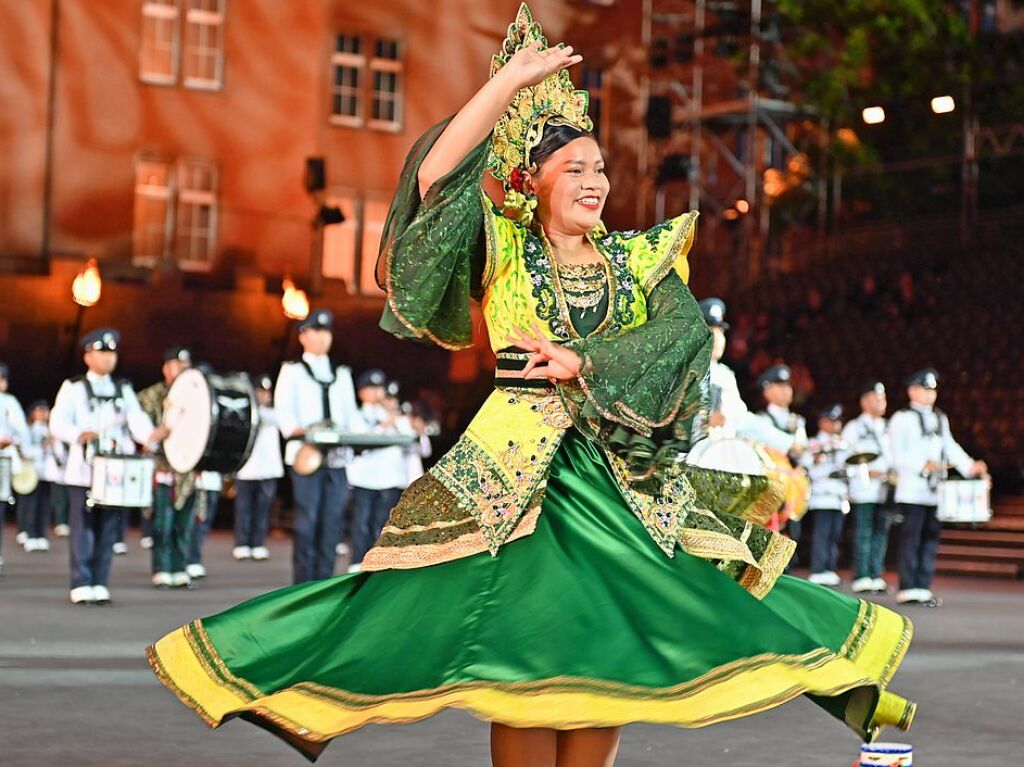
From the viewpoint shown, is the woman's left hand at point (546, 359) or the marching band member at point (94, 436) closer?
the woman's left hand at point (546, 359)

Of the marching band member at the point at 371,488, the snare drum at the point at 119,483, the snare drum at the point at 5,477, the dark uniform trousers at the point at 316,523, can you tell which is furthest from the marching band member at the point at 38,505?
the dark uniform trousers at the point at 316,523

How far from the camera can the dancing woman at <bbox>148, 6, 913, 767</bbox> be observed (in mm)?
4207

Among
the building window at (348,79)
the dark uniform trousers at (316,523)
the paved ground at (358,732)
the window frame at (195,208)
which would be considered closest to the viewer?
the paved ground at (358,732)

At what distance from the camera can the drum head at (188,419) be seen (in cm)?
1320

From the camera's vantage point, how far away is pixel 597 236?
4754 mm

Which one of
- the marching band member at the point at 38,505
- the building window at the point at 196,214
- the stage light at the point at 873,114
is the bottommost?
the marching band member at the point at 38,505

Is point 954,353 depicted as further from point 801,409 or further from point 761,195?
point 761,195

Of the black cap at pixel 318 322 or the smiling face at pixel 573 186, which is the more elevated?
the smiling face at pixel 573 186

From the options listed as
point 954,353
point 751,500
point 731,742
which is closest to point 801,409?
point 954,353

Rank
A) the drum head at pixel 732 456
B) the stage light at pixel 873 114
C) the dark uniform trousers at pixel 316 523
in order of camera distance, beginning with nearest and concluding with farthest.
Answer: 1. the drum head at pixel 732 456
2. the dark uniform trousers at pixel 316 523
3. the stage light at pixel 873 114

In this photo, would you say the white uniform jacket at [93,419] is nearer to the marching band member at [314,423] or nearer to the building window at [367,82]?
the marching band member at [314,423]

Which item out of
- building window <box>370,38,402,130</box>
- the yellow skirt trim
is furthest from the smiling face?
building window <box>370,38,402,130</box>

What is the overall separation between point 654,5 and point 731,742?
81.7 feet

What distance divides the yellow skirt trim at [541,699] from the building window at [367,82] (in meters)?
25.9
